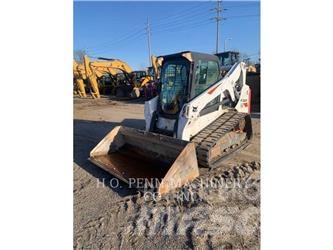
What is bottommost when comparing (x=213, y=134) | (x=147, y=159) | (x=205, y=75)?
(x=147, y=159)

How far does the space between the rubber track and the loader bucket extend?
24 centimetres

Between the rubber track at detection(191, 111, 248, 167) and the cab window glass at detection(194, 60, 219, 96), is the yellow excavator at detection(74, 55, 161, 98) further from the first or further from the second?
the rubber track at detection(191, 111, 248, 167)

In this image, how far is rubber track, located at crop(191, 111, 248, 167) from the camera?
3.70m

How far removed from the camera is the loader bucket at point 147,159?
3.30 meters

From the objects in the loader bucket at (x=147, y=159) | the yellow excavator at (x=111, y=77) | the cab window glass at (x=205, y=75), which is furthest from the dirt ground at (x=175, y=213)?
the yellow excavator at (x=111, y=77)

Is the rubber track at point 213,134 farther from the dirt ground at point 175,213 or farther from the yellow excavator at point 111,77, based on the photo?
the yellow excavator at point 111,77

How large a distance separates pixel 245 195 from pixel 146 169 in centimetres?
129

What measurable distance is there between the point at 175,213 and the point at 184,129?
1350 mm

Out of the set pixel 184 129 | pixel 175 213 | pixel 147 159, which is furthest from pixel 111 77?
pixel 175 213

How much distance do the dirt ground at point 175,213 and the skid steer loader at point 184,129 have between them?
20 cm

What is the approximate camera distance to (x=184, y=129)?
156 inches

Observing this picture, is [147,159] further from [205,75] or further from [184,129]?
[205,75]
